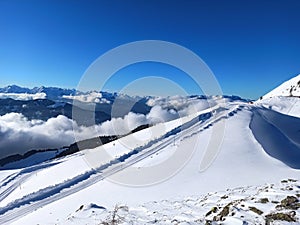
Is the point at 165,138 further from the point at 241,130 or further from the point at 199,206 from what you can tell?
the point at 199,206

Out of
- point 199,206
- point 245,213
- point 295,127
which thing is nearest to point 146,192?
point 199,206

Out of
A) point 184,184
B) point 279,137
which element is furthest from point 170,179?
point 279,137

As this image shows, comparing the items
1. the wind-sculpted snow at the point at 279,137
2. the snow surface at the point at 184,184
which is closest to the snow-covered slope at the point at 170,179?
the snow surface at the point at 184,184

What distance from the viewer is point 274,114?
5731 centimetres

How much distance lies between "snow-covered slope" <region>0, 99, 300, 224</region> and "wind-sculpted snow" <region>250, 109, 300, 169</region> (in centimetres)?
22

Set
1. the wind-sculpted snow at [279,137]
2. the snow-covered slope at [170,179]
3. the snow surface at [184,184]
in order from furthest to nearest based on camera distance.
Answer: the wind-sculpted snow at [279,137]
the snow-covered slope at [170,179]
the snow surface at [184,184]

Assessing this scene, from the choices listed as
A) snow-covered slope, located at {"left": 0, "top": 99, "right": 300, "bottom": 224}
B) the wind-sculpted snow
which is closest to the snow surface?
snow-covered slope, located at {"left": 0, "top": 99, "right": 300, "bottom": 224}

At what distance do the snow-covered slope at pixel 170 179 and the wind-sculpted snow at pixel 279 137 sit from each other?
22 centimetres

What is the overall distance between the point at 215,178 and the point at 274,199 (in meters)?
11.9

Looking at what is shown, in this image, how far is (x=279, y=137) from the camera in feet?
127

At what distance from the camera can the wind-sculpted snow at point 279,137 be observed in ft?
99.9

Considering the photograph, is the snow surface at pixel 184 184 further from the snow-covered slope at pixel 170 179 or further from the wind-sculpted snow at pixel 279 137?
the wind-sculpted snow at pixel 279 137

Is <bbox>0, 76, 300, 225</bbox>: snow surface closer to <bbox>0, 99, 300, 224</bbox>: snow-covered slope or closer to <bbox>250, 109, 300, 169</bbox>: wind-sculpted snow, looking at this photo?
<bbox>0, 99, 300, 224</bbox>: snow-covered slope

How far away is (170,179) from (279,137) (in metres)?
21.4
